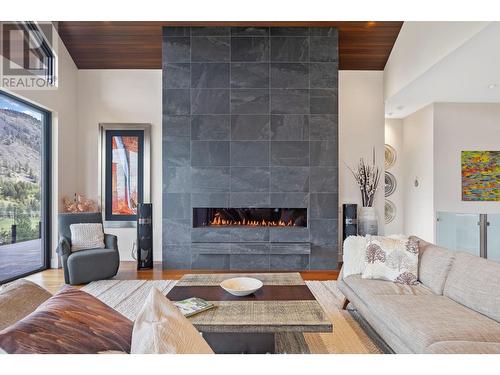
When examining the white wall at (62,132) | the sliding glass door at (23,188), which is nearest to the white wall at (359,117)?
the white wall at (62,132)

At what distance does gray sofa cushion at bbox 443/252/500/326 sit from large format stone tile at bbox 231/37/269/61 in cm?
347

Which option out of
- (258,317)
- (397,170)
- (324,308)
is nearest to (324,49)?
(397,170)

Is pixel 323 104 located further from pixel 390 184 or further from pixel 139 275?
pixel 139 275

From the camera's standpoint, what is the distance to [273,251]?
14.1 ft

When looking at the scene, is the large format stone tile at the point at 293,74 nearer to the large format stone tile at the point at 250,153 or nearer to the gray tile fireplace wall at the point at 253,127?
the gray tile fireplace wall at the point at 253,127

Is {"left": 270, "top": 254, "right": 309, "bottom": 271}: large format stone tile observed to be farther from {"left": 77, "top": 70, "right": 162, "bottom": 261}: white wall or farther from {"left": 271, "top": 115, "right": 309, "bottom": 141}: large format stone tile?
{"left": 77, "top": 70, "right": 162, "bottom": 261}: white wall

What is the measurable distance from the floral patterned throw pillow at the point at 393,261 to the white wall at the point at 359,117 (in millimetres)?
2371

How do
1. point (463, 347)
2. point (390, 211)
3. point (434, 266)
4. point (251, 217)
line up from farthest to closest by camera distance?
1. point (390, 211)
2. point (251, 217)
3. point (434, 266)
4. point (463, 347)

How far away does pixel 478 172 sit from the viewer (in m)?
5.19

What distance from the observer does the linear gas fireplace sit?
14.8ft

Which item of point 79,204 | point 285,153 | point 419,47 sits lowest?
point 79,204

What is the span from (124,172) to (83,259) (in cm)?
175

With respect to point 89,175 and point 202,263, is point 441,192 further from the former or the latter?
point 89,175
